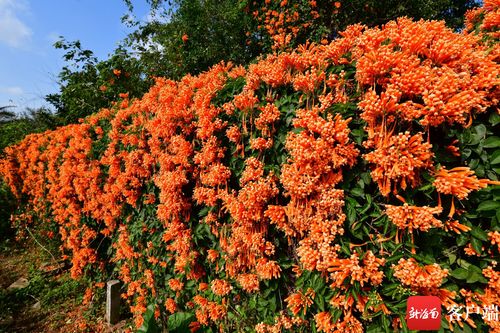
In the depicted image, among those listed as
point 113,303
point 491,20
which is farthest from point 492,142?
point 113,303

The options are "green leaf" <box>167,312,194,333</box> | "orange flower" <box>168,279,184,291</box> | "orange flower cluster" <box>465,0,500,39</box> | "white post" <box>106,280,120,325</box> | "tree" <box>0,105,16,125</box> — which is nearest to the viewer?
"orange flower cluster" <box>465,0,500,39</box>

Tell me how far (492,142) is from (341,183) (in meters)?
0.82

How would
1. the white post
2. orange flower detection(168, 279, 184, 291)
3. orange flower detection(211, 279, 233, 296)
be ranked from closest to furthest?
orange flower detection(211, 279, 233, 296)
orange flower detection(168, 279, 184, 291)
the white post

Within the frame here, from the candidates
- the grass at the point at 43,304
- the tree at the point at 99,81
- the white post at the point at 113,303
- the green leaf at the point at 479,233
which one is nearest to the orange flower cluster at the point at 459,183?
the green leaf at the point at 479,233

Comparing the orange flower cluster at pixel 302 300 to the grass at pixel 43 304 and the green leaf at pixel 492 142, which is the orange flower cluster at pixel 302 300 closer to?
the green leaf at pixel 492 142

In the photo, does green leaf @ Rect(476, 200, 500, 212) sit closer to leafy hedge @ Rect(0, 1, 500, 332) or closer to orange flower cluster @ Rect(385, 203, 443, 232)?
leafy hedge @ Rect(0, 1, 500, 332)

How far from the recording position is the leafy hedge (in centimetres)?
150

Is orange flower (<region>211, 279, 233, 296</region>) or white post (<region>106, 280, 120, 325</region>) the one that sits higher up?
orange flower (<region>211, 279, 233, 296</region>)

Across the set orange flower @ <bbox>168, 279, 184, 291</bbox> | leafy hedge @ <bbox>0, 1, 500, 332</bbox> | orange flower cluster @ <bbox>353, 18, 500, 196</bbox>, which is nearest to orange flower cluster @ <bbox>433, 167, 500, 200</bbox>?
leafy hedge @ <bbox>0, 1, 500, 332</bbox>

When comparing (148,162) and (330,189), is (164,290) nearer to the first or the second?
(148,162)

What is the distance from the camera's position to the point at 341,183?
1.78m

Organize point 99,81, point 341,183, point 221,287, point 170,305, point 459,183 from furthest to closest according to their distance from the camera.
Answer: point 99,81
point 170,305
point 221,287
point 341,183
point 459,183

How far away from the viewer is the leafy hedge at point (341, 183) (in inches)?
58.9

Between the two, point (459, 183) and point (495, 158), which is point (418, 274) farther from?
point (495, 158)
